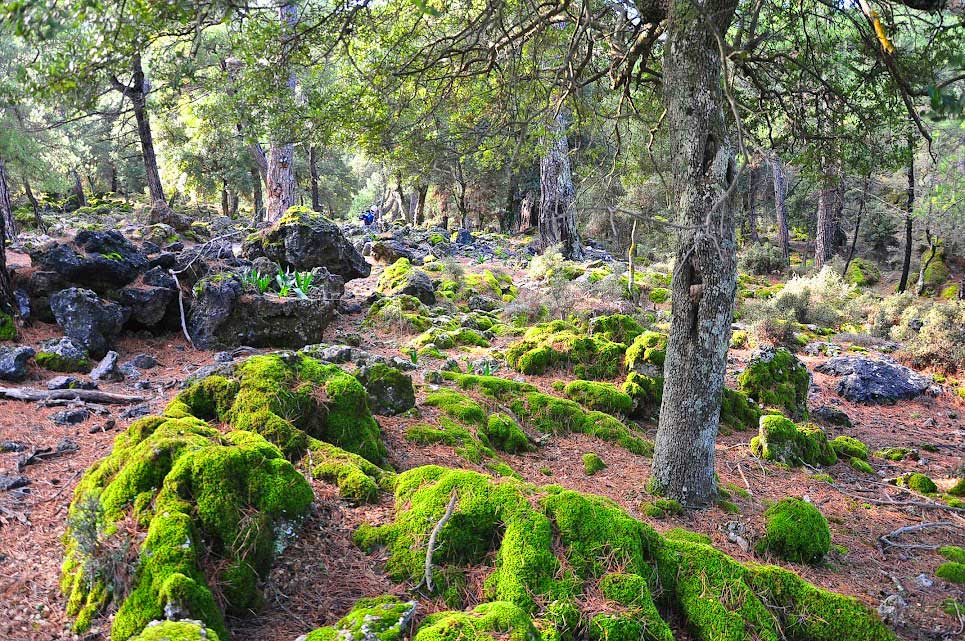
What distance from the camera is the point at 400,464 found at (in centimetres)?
513

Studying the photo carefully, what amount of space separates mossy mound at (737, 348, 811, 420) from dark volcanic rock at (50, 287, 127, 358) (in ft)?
30.4

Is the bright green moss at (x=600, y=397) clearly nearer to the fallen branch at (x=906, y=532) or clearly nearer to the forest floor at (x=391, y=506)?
the forest floor at (x=391, y=506)

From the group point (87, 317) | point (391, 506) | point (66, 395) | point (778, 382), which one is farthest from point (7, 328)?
point (778, 382)

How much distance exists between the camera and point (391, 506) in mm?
3916

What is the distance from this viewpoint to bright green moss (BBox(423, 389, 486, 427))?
6.36 m

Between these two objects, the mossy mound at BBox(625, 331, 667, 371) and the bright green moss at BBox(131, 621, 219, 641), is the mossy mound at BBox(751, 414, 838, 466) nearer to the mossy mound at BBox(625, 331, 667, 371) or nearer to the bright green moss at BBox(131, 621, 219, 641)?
the mossy mound at BBox(625, 331, 667, 371)

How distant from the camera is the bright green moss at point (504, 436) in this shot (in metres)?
6.32

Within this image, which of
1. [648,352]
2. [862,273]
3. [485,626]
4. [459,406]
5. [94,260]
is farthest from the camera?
[862,273]

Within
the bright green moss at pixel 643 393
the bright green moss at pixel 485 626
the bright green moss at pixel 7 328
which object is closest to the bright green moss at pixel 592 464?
the bright green moss at pixel 643 393

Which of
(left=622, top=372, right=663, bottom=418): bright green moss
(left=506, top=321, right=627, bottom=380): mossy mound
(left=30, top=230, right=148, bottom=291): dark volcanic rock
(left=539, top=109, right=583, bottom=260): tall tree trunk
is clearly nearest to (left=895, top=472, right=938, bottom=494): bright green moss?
(left=622, top=372, right=663, bottom=418): bright green moss

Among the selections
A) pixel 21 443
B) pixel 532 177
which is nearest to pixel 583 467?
pixel 21 443

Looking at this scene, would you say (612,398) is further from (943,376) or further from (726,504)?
(943,376)

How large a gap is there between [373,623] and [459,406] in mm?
3860

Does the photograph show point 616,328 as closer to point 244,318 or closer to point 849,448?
point 849,448
